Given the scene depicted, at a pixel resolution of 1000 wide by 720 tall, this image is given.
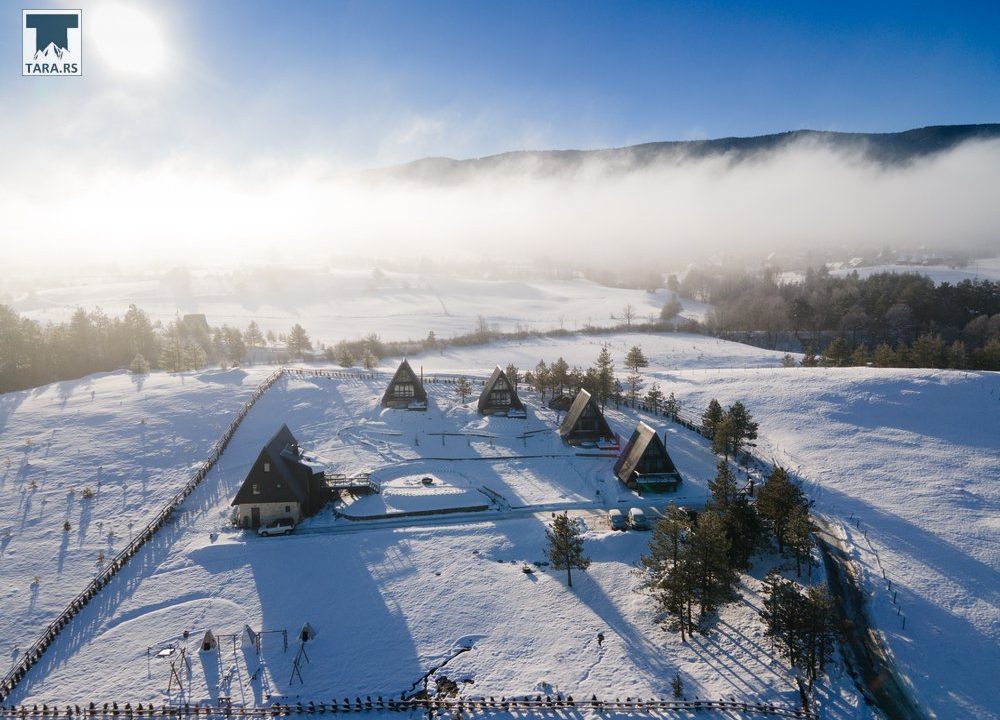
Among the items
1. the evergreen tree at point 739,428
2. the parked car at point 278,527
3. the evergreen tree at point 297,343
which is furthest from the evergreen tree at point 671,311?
the parked car at point 278,527

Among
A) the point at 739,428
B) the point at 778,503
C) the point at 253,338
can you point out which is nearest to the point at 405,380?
the point at 739,428

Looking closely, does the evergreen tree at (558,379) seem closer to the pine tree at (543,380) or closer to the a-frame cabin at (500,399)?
the pine tree at (543,380)

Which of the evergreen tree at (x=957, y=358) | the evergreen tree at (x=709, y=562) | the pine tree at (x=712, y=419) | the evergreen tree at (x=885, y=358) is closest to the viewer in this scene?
the evergreen tree at (x=709, y=562)

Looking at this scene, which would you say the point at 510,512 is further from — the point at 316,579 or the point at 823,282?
the point at 823,282

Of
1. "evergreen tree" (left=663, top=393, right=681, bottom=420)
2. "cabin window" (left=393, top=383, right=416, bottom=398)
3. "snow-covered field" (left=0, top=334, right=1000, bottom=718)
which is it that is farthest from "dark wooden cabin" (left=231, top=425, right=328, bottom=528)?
"evergreen tree" (left=663, top=393, right=681, bottom=420)

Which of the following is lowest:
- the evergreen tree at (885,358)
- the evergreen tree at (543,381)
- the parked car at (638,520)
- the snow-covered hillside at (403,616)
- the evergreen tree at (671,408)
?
the snow-covered hillside at (403,616)

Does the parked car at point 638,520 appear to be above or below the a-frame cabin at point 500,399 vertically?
below

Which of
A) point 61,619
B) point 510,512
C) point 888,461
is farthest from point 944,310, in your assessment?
point 61,619
